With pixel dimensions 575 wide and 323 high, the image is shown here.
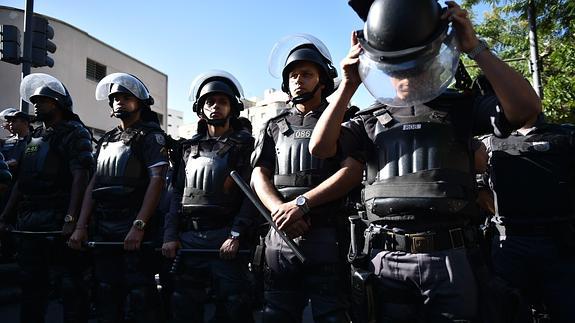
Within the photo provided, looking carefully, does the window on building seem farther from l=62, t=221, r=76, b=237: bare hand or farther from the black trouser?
l=62, t=221, r=76, b=237: bare hand

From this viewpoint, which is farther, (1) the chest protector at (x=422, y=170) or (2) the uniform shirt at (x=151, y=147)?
(2) the uniform shirt at (x=151, y=147)

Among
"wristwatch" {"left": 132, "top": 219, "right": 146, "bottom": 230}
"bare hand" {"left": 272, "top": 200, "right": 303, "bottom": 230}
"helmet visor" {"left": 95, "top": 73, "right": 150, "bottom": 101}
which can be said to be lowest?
"wristwatch" {"left": 132, "top": 219, "right": 146, "bottom": 230}

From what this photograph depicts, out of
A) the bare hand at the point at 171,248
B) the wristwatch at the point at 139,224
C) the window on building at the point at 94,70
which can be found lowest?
the bare hand at the point at 171,248

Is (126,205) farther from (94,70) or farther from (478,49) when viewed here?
(94,70)

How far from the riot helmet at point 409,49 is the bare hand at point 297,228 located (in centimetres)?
90

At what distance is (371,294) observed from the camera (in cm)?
185

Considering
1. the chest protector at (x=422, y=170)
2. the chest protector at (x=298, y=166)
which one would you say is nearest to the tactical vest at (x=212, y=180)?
the chest protector at (x=298, y=166)

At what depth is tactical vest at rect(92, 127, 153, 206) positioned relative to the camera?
345 centimetres

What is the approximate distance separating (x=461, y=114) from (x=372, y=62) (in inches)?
20.7

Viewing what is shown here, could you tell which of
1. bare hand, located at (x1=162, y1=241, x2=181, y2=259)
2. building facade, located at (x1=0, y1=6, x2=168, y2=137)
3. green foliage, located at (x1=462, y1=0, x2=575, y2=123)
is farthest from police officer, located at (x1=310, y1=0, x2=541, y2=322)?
building facade, located at (x1=0, y1=6, x2=168, y2=137)

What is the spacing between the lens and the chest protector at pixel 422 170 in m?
1.82

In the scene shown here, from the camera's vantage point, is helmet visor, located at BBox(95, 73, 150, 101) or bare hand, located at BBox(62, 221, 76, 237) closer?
bare hand, located at BBox(62, 221, 76, 237)

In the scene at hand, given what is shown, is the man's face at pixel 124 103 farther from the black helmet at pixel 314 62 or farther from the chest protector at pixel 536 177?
the chest protector at pixel 536 177

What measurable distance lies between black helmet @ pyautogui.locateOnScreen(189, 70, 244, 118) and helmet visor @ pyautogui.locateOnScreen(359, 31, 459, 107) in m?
1.83
